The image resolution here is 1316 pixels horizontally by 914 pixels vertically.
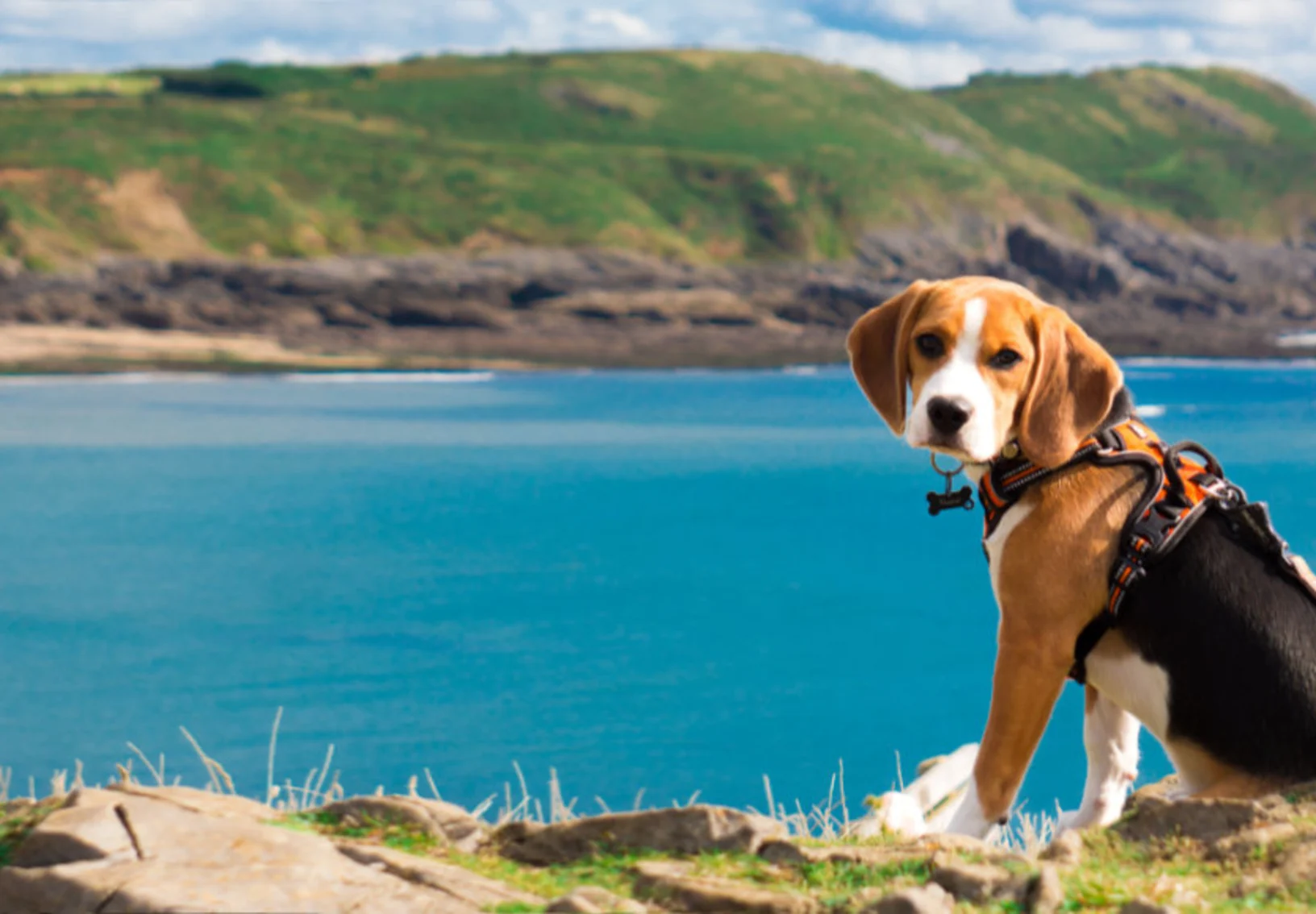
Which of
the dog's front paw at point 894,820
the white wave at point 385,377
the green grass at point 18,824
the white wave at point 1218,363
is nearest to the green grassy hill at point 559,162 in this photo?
the white wave at point 385,377

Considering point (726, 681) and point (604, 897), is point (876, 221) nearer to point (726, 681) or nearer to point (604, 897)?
point (726, 681)

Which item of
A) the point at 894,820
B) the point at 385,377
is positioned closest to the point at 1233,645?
the point at 894,820

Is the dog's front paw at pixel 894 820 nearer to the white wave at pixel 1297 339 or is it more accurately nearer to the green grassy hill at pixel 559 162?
the green grassy hill at pixel 559 162

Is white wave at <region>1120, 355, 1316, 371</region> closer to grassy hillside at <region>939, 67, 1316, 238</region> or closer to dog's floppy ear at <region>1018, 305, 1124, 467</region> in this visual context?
grassy hillside at <region>939, 67, 1316, 238</region>

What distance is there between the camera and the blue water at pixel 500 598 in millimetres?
13867

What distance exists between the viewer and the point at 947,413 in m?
3.29

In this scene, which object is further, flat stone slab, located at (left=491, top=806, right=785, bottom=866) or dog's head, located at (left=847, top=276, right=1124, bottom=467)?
dog's head, located at (left=847, top=276, right=1124, bottom=467)

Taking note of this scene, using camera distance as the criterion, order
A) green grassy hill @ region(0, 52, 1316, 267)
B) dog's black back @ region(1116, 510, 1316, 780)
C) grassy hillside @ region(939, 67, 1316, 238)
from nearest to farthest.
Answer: dog's black back @ region(1116, 510, 1316, 780) < green grassy hill @ region(0, 52, 1316, 267) < grassy hillside @ region(939, 67, 1316, 238)

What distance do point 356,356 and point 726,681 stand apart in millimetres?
43908

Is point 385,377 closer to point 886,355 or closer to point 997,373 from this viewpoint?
point 886,355

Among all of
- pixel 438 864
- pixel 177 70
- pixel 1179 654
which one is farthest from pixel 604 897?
pixel 177 70

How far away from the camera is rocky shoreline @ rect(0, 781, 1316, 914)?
2.79m

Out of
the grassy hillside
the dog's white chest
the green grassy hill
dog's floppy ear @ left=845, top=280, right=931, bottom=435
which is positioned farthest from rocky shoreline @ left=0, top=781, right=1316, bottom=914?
the grassy hillside

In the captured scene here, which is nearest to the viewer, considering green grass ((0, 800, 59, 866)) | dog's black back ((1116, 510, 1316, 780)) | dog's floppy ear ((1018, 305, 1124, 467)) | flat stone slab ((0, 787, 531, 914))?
flat stone slab ((0, 787, 531, 914))
